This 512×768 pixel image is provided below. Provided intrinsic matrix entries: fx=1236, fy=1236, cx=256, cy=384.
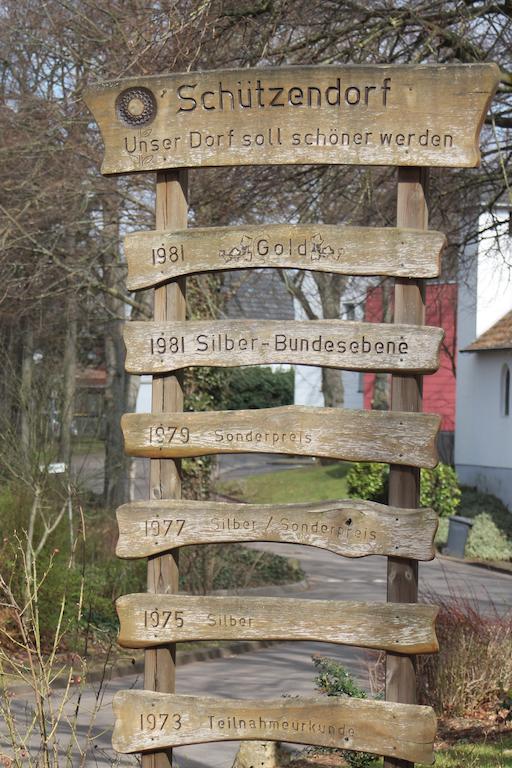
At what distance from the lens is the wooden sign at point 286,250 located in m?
6.21

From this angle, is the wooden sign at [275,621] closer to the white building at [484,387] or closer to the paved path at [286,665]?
the paved path at [286,665]

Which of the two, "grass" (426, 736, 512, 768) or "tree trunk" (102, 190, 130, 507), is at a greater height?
"tree trunk" (102, 190, 130, 507)

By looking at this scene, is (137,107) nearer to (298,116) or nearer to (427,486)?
(298,116)

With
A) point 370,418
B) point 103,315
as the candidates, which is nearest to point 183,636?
Answer: point 370,418

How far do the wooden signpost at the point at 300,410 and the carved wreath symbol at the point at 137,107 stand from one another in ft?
0.41

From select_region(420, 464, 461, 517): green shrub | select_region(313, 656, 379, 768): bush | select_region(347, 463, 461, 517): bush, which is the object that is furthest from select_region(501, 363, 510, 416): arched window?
select_region(313, 656, 379, 768): bush

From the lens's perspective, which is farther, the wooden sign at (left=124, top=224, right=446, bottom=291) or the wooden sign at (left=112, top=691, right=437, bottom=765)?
the wooden sign at (left=124, top=224, right=446, bottom=291)

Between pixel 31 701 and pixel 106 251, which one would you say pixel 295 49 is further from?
pixel 106 251

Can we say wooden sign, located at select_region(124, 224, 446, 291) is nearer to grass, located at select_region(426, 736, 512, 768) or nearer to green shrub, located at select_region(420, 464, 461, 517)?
grass, located at select_region(426, 736, 512, 768)

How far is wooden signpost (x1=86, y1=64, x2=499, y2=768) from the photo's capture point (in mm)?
6137

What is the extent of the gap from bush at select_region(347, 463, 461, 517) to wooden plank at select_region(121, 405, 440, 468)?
2301 cm

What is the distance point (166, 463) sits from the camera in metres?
6.52

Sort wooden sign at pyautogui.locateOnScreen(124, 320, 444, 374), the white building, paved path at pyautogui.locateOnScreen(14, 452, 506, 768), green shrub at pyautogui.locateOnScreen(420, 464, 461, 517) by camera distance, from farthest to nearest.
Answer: the white building, green shrub at pyautogui.locateOnScreen(420, 464, 461, 517), paved path at pyautogui.locateOnScreen(14, 452, 506, 768), wooden sign at pyautogui.locateOnScreen(124, 320, 444, 374)

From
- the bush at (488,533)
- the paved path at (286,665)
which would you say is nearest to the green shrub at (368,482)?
the bush at (488,533)
